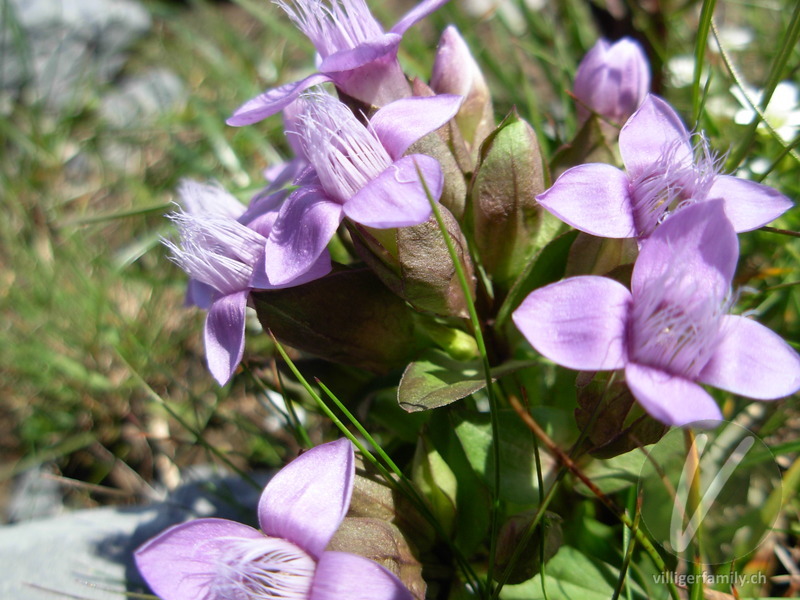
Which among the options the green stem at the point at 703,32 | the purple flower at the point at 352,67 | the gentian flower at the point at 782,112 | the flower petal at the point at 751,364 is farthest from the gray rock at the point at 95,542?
the gentian flower at the point at 782,112

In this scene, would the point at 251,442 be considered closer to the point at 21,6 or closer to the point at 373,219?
the point at 373,219

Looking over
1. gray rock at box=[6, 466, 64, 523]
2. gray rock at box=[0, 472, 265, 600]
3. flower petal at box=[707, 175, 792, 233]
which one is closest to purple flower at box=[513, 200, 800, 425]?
flower petal at box=[707, 175, 792, 233]

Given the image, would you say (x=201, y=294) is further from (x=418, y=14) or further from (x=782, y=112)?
(x=782, y=112)

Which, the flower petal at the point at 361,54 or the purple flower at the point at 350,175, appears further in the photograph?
the flower petal at the point at 361,54

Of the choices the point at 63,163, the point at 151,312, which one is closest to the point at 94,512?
the point at 151,312

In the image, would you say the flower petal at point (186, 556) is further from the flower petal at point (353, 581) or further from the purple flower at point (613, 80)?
the purple flower at point (613, 80)

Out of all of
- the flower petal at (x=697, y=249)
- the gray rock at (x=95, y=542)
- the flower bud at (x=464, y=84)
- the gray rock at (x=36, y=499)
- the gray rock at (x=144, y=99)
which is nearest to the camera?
the flower petal at (x=697, y=249)

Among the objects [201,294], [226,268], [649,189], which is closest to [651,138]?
[649,189]

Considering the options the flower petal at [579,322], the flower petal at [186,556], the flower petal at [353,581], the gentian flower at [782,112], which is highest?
the flower petal at [579,322]
